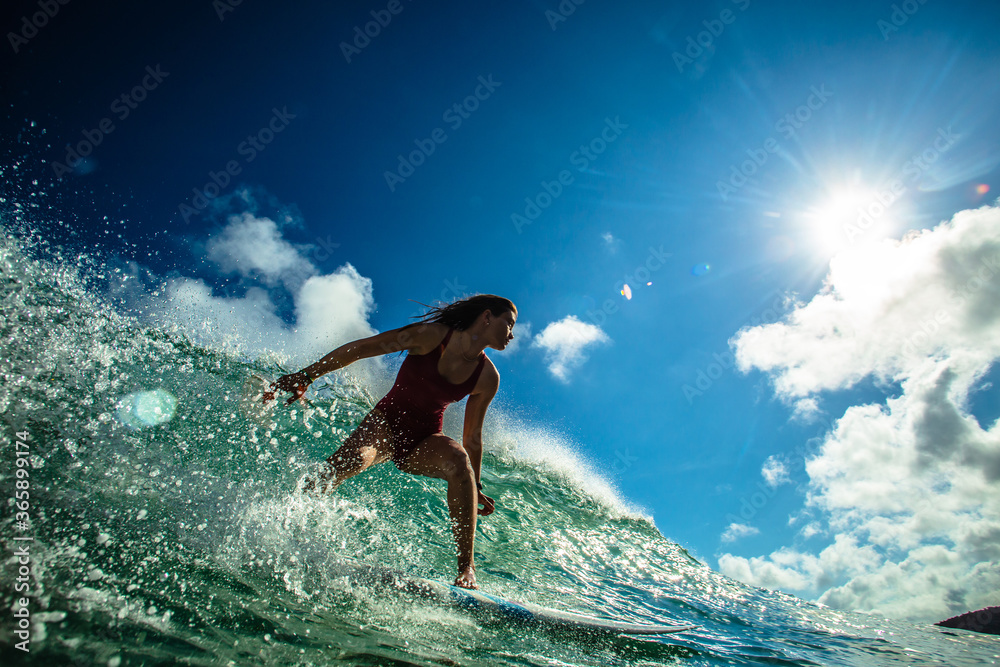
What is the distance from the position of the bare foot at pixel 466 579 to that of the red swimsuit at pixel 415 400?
96 centimetres

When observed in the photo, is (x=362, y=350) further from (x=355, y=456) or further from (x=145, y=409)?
(x=145, y=409)

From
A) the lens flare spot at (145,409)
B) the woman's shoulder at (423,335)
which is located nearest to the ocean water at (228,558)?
the lens flare spot at (145,409)

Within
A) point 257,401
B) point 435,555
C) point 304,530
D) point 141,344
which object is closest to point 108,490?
point 257,401

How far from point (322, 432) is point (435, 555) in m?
5.68

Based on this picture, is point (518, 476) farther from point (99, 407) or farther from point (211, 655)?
point (211, 655)

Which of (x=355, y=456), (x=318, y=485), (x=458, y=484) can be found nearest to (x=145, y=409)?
(x=318, y=485)

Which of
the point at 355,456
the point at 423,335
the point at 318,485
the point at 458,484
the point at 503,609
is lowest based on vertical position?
the point at 503,609

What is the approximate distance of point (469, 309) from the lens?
328 centimetres

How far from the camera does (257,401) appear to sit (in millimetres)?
2627

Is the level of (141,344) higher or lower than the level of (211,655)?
higher

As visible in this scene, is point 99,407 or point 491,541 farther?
point 491,541

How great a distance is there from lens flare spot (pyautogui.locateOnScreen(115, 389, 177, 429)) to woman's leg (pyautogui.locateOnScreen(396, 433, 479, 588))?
241 cm

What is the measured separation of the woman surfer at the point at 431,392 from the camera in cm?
283

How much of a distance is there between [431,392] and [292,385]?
100 cm
